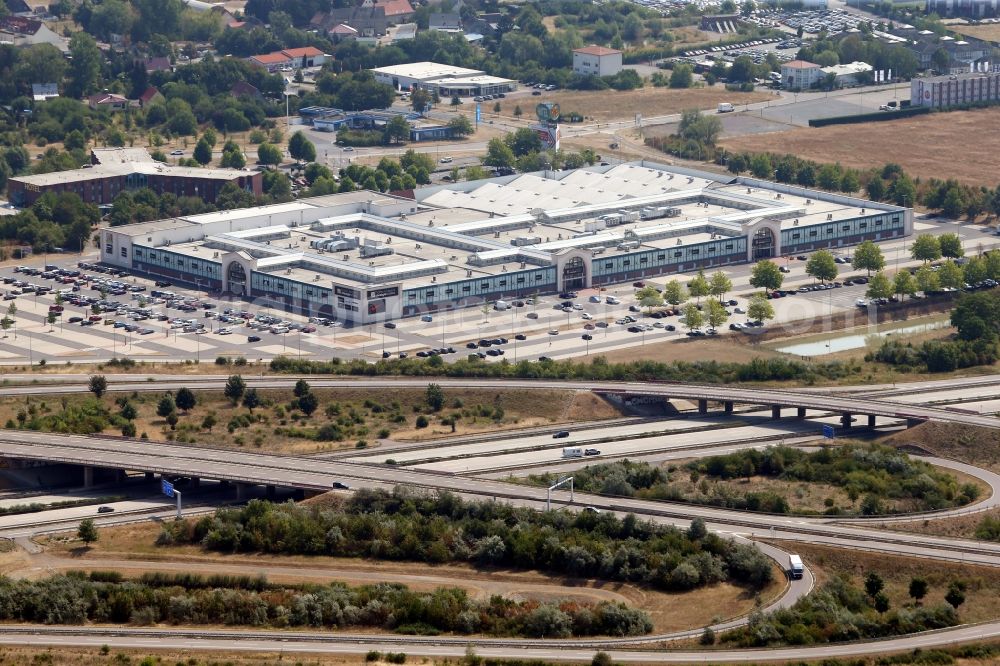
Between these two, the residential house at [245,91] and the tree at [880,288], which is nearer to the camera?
the tree at [880,288]

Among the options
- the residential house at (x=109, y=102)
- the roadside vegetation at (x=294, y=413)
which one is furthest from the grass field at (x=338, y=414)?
the residential house at (x=109, y=102)

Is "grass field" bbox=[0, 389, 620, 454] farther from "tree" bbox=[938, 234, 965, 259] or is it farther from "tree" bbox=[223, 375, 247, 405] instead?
"tree" bbox=[938, 234, 965, 259]

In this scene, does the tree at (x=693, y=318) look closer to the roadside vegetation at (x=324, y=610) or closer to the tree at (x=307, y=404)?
the tree at (x=307, y=404)

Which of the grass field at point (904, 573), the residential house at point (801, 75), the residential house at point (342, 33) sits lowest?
the grass field at point (904, 573)

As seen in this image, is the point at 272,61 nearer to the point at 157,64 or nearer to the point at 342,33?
the point at 157,64

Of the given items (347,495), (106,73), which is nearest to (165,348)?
(347,495)

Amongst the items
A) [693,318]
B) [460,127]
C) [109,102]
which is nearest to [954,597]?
[693,318]

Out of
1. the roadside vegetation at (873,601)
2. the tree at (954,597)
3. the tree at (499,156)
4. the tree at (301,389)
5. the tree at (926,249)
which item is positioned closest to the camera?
the roadside vegetation at (873,601)

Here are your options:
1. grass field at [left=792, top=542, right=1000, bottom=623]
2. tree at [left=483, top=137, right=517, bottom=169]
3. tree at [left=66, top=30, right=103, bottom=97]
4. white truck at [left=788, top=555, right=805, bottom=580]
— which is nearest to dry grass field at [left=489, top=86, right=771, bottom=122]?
tree at [left=483, top=137, right=517, bottom=169]
